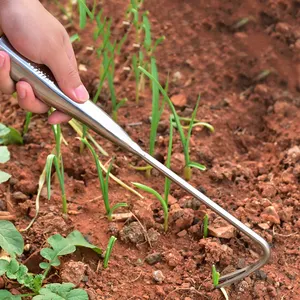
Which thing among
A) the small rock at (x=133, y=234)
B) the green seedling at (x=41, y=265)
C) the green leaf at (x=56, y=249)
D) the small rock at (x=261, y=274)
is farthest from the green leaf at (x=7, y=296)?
the small rock at (x=261, y=274)

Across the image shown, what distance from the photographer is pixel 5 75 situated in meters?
1.39

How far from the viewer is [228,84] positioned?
2.24m

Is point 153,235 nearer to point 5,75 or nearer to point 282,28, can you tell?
point 5,75

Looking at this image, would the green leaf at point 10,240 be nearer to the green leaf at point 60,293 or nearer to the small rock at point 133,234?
the green leaf at point 60,293

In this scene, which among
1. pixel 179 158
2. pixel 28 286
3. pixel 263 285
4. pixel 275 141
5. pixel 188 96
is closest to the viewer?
pixel 28 286

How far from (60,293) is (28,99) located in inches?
17.7

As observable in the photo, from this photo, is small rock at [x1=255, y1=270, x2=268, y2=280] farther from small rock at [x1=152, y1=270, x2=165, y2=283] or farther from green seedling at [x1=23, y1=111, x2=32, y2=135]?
green seedling at [x1=23, y1=111, x2=32, y2=135]

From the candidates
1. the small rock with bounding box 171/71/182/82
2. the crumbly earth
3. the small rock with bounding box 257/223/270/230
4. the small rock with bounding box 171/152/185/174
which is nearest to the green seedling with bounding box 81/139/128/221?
the crumbly earth

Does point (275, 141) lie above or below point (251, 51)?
below

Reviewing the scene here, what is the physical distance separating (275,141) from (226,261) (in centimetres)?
57

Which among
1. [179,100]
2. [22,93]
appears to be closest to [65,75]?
[22,93]

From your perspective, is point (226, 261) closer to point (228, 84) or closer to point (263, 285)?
point (263, 285)

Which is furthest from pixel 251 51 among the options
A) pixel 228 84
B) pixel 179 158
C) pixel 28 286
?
pixel 28 286

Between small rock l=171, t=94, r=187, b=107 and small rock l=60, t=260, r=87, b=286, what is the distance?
790 millimetres
